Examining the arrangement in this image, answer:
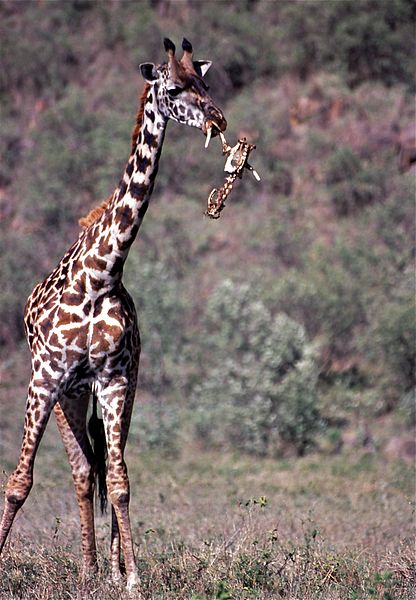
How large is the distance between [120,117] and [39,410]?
22.3m

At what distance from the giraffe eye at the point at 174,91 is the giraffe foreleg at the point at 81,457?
79.9 inches

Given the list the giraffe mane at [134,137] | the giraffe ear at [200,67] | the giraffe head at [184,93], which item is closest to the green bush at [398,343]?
the giraffe mane at [134,137]

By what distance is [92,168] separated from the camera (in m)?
27.5

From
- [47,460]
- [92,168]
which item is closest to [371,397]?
[47,460]

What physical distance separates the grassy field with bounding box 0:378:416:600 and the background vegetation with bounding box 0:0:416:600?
3 centimetres

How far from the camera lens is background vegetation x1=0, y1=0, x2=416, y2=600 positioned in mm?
8578

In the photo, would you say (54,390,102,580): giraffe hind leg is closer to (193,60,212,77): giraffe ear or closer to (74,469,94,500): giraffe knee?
(74,469,94,500): giraffe knee

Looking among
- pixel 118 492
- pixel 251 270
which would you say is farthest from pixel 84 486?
pixel 251 270

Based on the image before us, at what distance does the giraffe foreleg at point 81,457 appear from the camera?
279 inches

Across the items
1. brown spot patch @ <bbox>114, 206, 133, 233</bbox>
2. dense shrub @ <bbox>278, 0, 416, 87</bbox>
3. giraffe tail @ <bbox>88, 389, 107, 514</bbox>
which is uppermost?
dense shrub @ <bbox>278, 0, 416, 87</bbox>

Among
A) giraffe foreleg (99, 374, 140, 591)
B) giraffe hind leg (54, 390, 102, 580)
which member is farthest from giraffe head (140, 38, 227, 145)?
giraffe hind leg (54, 390, 102, 580)

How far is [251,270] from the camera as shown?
67.2ft

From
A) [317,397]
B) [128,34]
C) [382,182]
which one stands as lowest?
[317,397]

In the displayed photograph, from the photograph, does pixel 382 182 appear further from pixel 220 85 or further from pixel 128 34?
pixel 128 34
